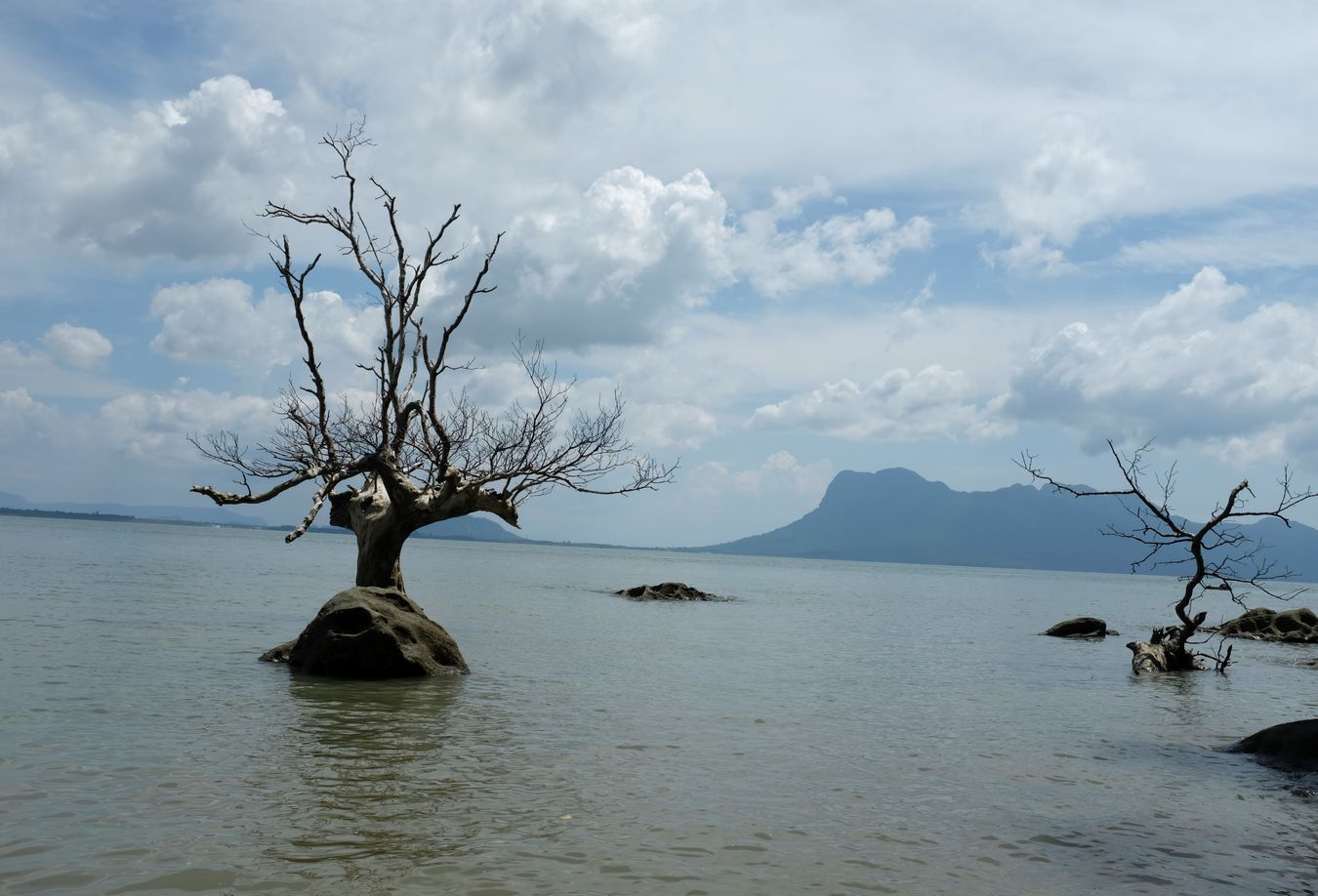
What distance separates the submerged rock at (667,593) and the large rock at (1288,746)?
4391 centimetres

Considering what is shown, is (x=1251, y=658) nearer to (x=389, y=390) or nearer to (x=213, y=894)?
(x=389, y=390)

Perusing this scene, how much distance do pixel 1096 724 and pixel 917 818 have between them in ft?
30.7

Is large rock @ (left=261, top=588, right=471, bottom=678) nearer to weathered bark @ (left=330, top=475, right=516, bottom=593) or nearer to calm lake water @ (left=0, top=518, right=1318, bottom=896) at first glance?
calm lake water @ (left=0, top=518, right=1318, bottom=896)

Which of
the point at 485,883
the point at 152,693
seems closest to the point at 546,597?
the point at 152,693

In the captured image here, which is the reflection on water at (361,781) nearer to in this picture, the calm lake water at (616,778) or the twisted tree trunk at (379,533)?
the calm lake water at (616,778)

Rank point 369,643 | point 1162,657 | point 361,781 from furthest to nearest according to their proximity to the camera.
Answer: point 1162,657, point 369,643, point 361,781

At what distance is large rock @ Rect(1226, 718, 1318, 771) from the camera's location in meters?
13.7

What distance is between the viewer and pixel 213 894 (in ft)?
22.7

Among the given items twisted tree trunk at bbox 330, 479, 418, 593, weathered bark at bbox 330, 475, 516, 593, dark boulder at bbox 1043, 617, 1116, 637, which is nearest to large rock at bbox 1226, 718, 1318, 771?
weathered bark at bbox 330, 475, 516, 593

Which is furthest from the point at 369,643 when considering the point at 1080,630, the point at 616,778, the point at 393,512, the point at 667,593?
the point at 667,593

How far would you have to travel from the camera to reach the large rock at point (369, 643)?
59.3ft

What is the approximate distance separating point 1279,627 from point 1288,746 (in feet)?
133

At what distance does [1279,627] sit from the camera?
158 feet

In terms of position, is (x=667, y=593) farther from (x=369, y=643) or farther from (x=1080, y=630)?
(x=369, y=643)
